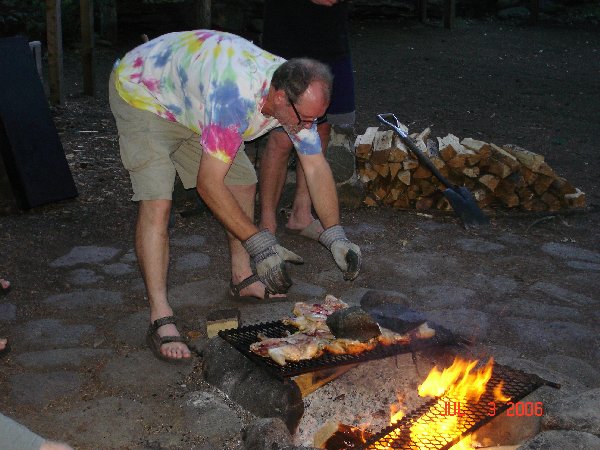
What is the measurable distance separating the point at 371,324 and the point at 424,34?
13266mm

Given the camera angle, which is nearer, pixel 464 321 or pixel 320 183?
pixel 320 183

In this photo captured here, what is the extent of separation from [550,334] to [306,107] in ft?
5.89

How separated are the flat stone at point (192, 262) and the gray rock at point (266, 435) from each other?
214 cm

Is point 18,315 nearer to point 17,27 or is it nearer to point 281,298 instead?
point 281,298

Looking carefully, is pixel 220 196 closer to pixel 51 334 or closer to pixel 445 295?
pixel 51 334

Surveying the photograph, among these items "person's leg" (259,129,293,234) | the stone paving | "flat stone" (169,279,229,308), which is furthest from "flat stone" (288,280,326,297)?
"person's leg" (259,129,293,234)

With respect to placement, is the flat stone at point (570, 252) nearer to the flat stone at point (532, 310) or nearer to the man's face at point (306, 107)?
the flat stone at point (532, 310)

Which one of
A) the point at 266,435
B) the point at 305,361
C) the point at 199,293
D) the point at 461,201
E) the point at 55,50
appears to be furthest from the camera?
the point at 55,50

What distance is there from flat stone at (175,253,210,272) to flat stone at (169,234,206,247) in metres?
0.18

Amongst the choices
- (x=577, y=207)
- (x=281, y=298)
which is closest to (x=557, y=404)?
(x=281, y=298)

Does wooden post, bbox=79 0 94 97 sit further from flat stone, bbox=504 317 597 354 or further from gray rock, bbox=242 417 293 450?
gray rock, bbox=242 417 293 450

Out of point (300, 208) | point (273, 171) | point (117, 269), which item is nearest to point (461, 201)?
point (300, 208)

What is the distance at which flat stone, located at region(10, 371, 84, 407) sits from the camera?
3.50m

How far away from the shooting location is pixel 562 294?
478 centimetres
